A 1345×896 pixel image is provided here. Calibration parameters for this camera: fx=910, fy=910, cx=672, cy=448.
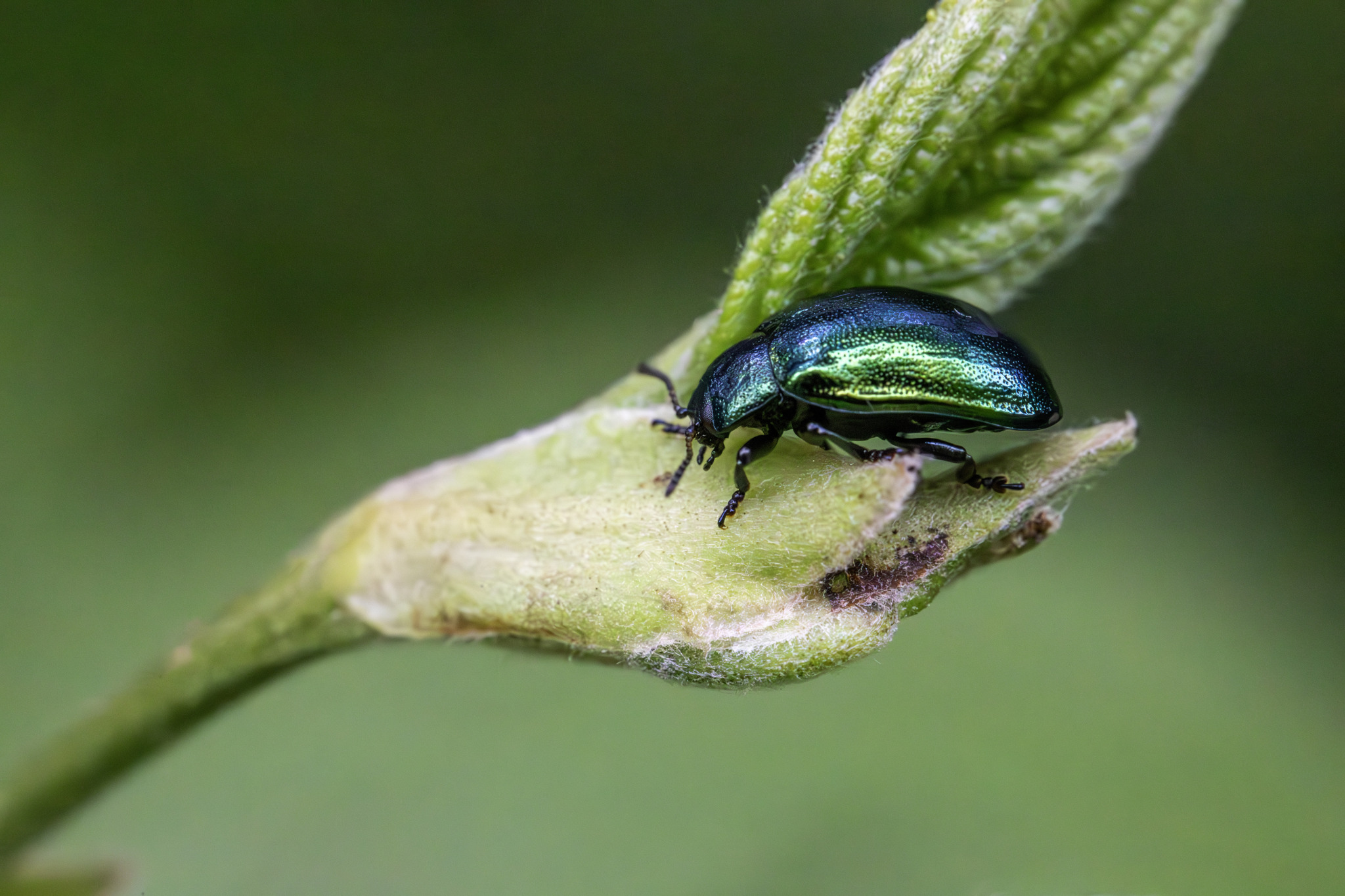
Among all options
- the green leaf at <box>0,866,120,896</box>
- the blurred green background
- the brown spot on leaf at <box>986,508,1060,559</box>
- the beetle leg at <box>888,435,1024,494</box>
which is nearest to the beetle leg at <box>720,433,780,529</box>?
the beetle leg at <box>888,435,1024,494</box>

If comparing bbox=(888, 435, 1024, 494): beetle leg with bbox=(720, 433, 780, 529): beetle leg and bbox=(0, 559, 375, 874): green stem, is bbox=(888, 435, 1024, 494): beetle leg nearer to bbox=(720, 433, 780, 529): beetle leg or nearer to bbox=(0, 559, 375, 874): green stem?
bbox=(720, 433, 780, 529): beetle leg

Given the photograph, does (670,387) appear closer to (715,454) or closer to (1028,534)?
(715,454)

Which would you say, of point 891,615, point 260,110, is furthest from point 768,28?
point 891,615

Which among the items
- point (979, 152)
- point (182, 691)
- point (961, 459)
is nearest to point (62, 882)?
point (182, 691)

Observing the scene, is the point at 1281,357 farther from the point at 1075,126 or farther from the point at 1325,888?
the point at 1075,126

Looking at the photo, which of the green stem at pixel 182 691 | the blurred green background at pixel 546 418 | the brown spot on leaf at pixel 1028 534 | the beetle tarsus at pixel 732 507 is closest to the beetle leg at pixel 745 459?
the beetle tarsus at pixel 732 507

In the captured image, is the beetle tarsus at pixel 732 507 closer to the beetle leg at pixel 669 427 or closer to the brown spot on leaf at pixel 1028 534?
the beetle leg at pixel 669 427

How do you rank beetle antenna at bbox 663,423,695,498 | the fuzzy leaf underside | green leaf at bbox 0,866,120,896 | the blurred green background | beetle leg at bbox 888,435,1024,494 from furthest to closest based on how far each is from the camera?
the blurred green background, green leaf at bbox 0,866,120,896, beetle antenna at bbox 663,423,695,498, beetle leg at bbox 888,435,1024,494, the fuzzy leaf underside
